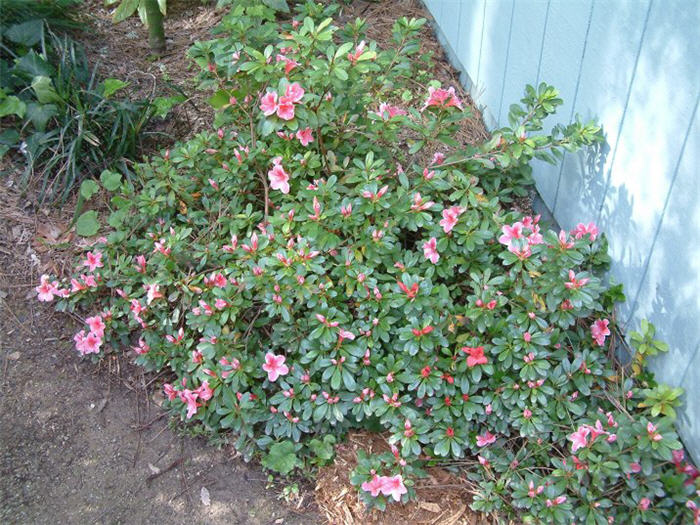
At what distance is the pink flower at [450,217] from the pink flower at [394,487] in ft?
2.53

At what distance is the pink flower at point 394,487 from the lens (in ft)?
6.38

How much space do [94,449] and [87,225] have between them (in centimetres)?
99

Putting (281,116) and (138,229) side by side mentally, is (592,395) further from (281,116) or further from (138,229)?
(138,229)

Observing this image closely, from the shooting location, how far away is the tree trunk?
3.48 metres

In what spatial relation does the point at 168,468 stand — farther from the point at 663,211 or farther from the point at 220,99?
the point at 663,211

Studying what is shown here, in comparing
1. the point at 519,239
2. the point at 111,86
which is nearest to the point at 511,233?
the point at 519,239

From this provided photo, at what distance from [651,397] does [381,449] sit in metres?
0.85

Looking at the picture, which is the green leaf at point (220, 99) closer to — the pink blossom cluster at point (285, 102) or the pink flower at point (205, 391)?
the pink blossom cluster at point (285, 102)

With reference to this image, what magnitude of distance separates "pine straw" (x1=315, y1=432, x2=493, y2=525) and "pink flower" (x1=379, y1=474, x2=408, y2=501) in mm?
136

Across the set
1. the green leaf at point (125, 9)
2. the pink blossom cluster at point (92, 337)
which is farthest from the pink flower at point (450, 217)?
the green leaf at point (125, 9)

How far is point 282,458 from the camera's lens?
214 centimetres

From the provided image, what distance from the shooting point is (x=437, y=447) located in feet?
6.55

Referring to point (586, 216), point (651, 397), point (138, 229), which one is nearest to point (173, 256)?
point (138, 229)

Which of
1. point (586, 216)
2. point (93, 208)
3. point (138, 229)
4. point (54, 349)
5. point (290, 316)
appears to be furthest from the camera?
point (93, 208)
